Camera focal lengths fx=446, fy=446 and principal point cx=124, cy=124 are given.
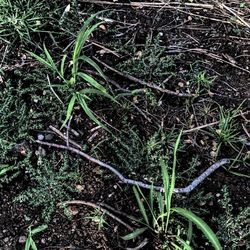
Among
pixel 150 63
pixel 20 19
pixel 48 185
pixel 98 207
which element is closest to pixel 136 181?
pixel 98 207

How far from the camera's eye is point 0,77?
202cm

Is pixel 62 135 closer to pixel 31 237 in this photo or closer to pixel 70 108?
pixel 70 108

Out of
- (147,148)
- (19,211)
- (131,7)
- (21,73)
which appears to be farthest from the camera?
(131,7)

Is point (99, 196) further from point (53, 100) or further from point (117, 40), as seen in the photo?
point (117, 40)

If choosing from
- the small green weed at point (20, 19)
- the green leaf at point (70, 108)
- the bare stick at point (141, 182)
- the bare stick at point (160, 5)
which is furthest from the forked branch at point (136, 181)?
the bare stick at point (160, 5)

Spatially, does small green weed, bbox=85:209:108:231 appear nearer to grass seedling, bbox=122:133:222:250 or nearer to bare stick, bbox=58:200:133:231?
bare stick, bbox=58:200:133:231

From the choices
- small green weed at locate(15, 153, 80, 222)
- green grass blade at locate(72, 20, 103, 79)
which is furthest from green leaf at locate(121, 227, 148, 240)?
green grass blade at locate(72, 20, 103, 79)

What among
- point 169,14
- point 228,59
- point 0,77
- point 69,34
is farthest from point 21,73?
point 228,59

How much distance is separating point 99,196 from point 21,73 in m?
0.67

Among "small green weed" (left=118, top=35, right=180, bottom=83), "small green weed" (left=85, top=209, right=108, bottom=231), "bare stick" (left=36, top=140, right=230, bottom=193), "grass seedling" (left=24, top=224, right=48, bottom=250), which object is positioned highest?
"small green weed" (left=118, top=35, right=180, bottom=83)

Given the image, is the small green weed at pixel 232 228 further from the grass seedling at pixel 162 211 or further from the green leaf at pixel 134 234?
the green leaf at pixel 134 234

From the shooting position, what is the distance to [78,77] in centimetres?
203

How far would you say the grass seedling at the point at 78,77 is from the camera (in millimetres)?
A: 1862

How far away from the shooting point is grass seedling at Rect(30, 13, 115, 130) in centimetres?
186
